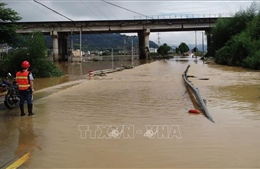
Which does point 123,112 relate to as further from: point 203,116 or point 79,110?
point 203,116

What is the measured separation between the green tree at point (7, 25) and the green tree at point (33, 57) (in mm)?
1067

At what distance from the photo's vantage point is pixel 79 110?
1077 cm

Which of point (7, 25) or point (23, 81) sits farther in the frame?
point (7, 25)

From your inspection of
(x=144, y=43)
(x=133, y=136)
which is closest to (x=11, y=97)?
(x=133, y=136)

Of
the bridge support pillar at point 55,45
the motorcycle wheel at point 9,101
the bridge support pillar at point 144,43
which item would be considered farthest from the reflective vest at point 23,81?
the bridge support pillar at point 144,43

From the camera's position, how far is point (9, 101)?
11125mm

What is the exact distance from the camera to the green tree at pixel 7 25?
2522 cm

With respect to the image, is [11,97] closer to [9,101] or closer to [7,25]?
[9,101]

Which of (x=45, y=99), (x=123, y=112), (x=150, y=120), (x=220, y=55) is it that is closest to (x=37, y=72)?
(x=45, y=99)

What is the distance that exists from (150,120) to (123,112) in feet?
5.24

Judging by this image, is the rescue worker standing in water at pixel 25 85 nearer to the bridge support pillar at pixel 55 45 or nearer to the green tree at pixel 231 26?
the green tree at pixel 231 26

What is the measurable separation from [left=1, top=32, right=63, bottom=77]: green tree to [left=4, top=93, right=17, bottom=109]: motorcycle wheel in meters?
15.1

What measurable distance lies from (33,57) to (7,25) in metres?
3.17

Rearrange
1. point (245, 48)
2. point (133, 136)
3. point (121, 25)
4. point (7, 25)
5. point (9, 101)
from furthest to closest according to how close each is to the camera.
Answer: point (121, 25) → point (245, 48) → point (7, 25) → point (9, 101) → point (133, 136)
